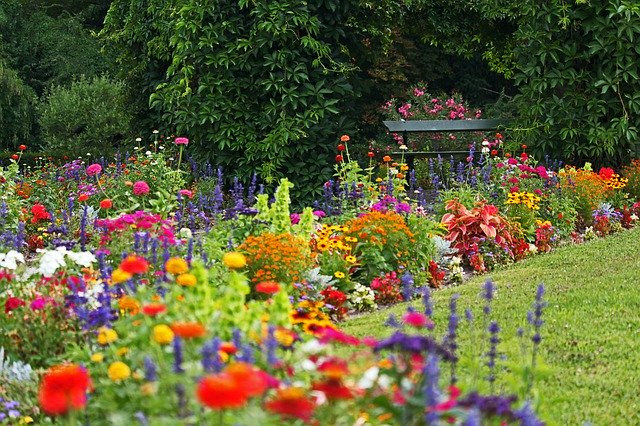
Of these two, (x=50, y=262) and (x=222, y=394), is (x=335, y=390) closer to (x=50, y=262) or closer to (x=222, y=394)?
(x=222, y=394)

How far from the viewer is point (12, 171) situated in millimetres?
8469

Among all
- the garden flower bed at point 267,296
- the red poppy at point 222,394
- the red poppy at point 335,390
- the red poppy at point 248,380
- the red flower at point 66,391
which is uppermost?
the red poppy at point 222,394

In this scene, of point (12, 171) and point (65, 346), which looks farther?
point (12, 171)

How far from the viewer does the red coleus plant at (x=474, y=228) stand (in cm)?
723

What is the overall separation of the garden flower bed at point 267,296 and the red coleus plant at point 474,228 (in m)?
0.02

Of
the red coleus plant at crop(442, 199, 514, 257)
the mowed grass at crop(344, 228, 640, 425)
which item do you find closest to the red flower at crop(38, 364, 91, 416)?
the mowed grass at crop(344, 228, 640, 425)

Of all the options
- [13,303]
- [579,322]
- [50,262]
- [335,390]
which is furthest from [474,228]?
[335,390]

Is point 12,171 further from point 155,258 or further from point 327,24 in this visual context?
point 155,258

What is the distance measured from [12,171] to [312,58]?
3.28 m

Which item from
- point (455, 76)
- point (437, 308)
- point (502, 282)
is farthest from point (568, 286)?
point (455, 76)

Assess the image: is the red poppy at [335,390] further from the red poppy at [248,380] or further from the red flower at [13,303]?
the red flower at [13,303]

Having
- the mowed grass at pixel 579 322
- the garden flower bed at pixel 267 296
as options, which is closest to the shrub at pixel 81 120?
the garden flower bed at pixel 267 296

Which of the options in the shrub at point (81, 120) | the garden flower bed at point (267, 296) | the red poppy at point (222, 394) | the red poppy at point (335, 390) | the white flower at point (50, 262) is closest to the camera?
the red poppy at point (222, 394)

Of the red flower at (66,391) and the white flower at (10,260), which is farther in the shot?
the white flower at (10,260)
